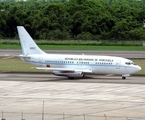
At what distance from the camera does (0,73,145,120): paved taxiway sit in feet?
147

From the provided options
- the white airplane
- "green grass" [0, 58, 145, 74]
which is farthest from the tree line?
the white airplane

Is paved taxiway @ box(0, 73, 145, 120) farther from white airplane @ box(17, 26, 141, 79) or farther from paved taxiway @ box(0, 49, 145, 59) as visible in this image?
paved taxiway @ box(0, 49, 145, 59)

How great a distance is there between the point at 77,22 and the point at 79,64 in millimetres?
69614

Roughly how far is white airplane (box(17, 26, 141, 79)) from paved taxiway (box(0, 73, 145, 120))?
0.93 meters

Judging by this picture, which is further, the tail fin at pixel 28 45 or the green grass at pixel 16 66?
the green grass at pixel 16 66

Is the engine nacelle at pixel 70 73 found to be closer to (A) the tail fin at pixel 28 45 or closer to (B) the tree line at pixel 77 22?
(A) the tail fin at pixel 28 45

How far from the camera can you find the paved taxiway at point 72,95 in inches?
1762

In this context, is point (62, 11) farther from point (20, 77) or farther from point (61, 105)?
point (61, 105)

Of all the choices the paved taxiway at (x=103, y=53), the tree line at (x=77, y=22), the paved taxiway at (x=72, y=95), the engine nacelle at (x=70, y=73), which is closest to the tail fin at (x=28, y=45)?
the paved taxiway at (x=72, y=95)

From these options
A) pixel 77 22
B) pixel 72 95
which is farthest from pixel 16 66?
pixel 77 22

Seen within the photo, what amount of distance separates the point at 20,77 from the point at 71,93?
15091 millimetres

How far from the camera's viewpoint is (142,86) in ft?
194

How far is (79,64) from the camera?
68375 mm

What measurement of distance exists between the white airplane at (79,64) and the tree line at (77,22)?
57795mm
